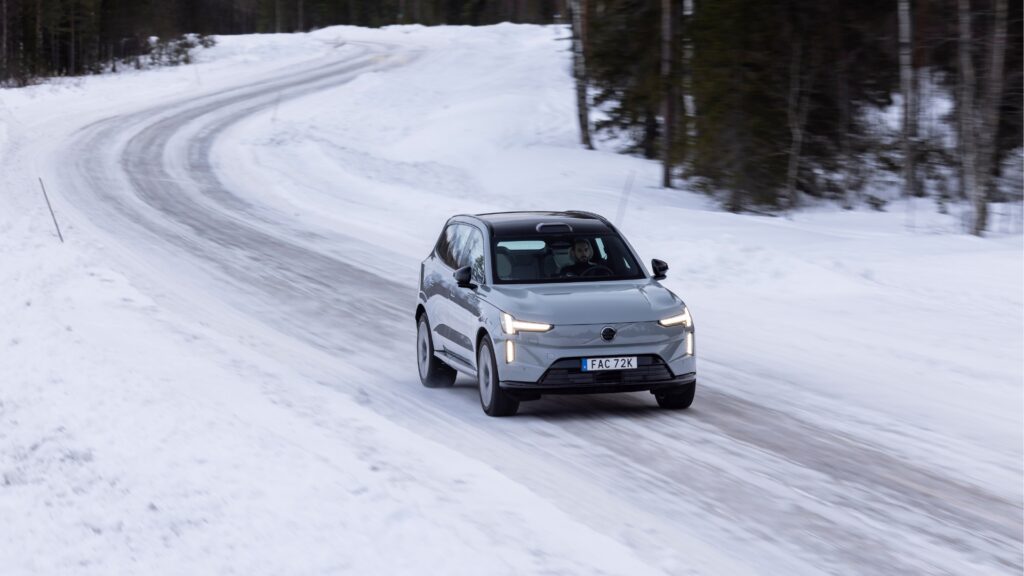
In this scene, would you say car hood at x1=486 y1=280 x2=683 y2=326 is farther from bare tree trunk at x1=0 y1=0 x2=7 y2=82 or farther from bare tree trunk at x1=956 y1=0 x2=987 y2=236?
bare tree trunk at x1=0 y1=0 x2=7 y2=82

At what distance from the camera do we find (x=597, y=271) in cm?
1070

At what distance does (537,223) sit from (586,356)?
1.89 meters

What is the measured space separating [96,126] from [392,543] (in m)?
37.7

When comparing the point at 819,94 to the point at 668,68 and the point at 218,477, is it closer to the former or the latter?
the point at 668,68

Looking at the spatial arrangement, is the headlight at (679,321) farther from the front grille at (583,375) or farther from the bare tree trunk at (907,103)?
the bare tree trunk at (907,103)

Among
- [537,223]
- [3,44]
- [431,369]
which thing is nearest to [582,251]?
[537,223]

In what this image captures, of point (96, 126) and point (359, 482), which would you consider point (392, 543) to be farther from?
point (96, 126)

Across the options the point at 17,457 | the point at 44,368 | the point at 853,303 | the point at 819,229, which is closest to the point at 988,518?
the point at 17,457

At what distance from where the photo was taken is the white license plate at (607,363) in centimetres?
955

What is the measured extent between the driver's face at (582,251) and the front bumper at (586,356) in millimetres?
1335

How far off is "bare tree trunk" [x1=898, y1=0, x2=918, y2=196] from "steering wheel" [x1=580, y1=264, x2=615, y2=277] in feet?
50.4

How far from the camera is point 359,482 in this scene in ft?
25.4

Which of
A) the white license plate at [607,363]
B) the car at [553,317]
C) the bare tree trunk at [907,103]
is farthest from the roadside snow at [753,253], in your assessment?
the white license plate at [607,363]

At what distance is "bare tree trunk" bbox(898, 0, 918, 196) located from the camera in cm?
2384
